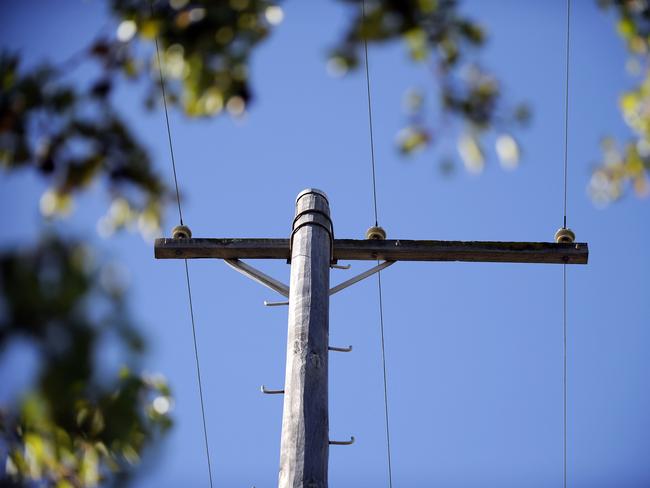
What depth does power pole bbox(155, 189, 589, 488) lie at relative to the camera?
192 inches

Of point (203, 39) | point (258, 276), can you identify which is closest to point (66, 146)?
point (203, 39)

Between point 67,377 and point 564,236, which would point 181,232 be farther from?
point 67,377

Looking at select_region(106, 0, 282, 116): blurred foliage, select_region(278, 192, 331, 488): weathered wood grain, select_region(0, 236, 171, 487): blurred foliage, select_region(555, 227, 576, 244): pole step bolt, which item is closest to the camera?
select_region(0, 236, 171, 487): blurred foliage

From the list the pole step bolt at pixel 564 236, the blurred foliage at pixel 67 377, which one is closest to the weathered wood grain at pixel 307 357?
the pole step bolt at pixel 564 236

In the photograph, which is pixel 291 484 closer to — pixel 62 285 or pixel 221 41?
pixel 221 41

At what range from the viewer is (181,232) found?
22.1 feet

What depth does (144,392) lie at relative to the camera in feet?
7.72

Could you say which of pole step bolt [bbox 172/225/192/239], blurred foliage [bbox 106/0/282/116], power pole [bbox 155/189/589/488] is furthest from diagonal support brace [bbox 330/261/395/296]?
blurred foliage [bbox 106/0/282/116]

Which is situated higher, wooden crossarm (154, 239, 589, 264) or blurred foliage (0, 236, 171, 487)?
wooden crossarm (154, 239, 589, 264)

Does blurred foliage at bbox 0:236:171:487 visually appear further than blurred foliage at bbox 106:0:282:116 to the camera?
No

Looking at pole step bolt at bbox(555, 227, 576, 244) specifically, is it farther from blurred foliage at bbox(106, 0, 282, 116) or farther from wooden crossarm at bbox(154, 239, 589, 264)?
blurred foliage at bbox(106, 0, 282, 116)

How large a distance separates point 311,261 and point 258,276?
71cm

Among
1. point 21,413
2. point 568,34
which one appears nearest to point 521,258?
point 568,34

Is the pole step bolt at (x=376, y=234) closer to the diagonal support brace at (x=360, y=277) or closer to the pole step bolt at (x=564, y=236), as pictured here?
the diagonal support brace at (x=360, y=277)
